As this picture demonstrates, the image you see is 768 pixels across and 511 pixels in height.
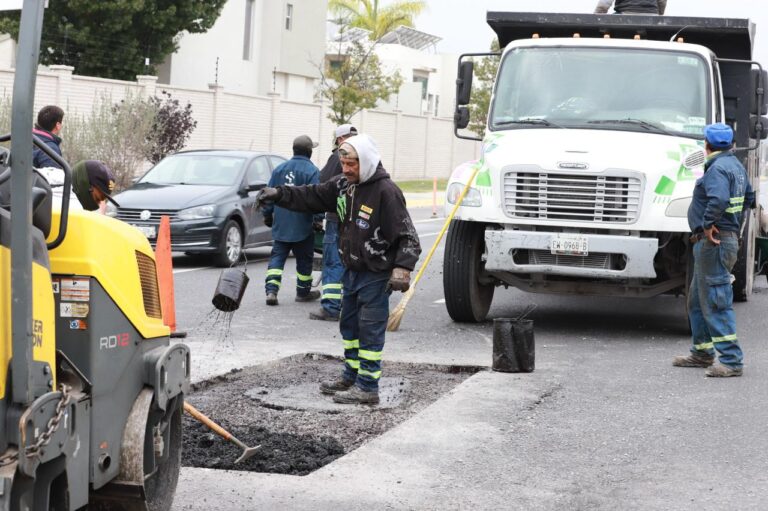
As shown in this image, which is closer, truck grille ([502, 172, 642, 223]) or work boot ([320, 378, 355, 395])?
work boot ([320, 378, 355, 395])

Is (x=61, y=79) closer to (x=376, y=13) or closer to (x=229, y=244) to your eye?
(x=229, y=244)

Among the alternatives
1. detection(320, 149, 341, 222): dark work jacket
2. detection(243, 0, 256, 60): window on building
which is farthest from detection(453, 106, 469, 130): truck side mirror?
detection(243, 0, 256, 60): window on building

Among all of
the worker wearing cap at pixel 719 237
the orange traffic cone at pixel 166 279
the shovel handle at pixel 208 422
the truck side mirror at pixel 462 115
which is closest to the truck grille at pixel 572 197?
the worker wearing cap at pixel 719 237

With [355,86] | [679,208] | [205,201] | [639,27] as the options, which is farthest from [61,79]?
[679,208]

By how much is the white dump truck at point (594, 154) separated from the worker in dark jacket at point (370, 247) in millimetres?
3103

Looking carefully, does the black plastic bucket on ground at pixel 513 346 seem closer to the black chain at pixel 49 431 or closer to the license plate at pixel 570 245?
the license plate at pixel 570 245

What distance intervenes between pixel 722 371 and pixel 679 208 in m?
1.87

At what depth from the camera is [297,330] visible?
1136cm

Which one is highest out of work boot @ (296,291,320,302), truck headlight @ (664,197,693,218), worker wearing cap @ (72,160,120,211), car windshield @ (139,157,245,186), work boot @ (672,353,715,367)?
worker wearing cap @ (72,160,120,211)

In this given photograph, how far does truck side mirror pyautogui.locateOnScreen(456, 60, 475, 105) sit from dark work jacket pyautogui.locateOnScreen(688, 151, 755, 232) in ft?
11.7

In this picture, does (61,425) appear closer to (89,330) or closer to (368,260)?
(89,330)

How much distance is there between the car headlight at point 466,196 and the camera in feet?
36.9

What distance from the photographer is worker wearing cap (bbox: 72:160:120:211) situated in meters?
5.50

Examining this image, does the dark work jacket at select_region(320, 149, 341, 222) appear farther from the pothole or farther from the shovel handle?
the shovel handle
